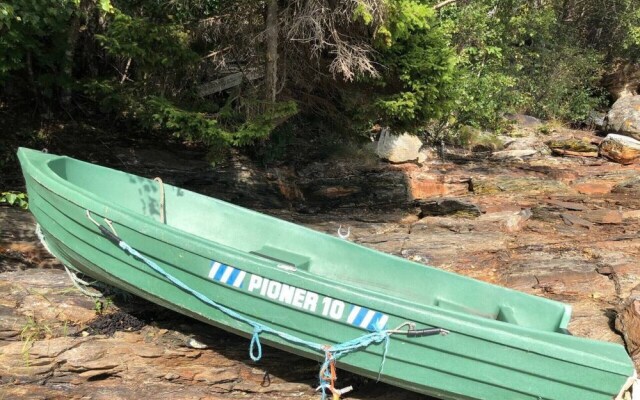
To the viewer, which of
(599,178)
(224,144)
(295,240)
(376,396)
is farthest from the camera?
(599,178)

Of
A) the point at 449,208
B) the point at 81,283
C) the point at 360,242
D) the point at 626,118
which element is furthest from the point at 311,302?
the point at 626,118

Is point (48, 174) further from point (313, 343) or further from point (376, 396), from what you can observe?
point (376, 396)

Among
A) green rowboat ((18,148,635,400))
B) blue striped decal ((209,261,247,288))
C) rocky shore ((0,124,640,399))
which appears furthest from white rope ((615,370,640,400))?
blue striped decal ((209,261,247,288))

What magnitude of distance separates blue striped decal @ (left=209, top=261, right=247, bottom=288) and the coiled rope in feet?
0.81

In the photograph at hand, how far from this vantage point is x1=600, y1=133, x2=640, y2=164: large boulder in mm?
15586

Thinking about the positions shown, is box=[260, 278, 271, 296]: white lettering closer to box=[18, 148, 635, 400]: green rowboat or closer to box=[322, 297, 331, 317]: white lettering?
box=[18, 148, 635, 400]: green rowboat

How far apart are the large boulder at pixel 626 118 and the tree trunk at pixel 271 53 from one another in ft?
44.2

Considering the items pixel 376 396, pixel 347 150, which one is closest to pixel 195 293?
pixel 376 396

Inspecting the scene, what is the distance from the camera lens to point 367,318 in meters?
4.29

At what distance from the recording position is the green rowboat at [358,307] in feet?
13.5

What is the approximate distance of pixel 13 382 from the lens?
4469 millimetres

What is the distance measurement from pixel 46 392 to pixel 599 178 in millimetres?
12916

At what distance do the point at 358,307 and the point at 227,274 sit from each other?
1.04 metres

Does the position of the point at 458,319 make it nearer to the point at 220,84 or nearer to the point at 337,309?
the point at 337,309
